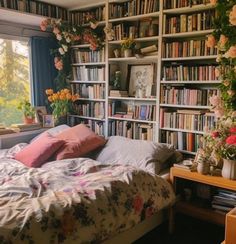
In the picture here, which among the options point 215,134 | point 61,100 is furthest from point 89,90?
point 215,134

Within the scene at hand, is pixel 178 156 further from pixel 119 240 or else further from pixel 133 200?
pixel 119 240

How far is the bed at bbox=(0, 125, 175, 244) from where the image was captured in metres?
1.68

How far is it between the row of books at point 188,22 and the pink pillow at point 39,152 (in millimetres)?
1627

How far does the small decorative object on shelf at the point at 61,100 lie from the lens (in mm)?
3750

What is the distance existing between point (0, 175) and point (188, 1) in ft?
Answer: 7.73

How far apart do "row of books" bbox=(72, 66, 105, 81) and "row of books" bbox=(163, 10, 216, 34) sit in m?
1.00

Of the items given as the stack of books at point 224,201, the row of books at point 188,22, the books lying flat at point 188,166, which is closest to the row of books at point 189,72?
the row of books at point 188,22

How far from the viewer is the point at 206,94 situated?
2910mm

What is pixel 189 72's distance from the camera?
118 inches

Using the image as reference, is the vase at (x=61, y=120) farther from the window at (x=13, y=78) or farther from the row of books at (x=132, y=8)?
the row of books at (x=132, y=8)

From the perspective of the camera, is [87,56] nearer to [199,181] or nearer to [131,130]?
[131,130]

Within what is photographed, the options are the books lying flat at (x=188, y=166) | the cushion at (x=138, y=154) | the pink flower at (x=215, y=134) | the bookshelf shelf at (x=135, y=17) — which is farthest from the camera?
the bookshelf shelf at (x=135, y=17)

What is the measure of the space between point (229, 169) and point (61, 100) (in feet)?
7.35

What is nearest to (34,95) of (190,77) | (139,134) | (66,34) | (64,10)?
(66,34)
